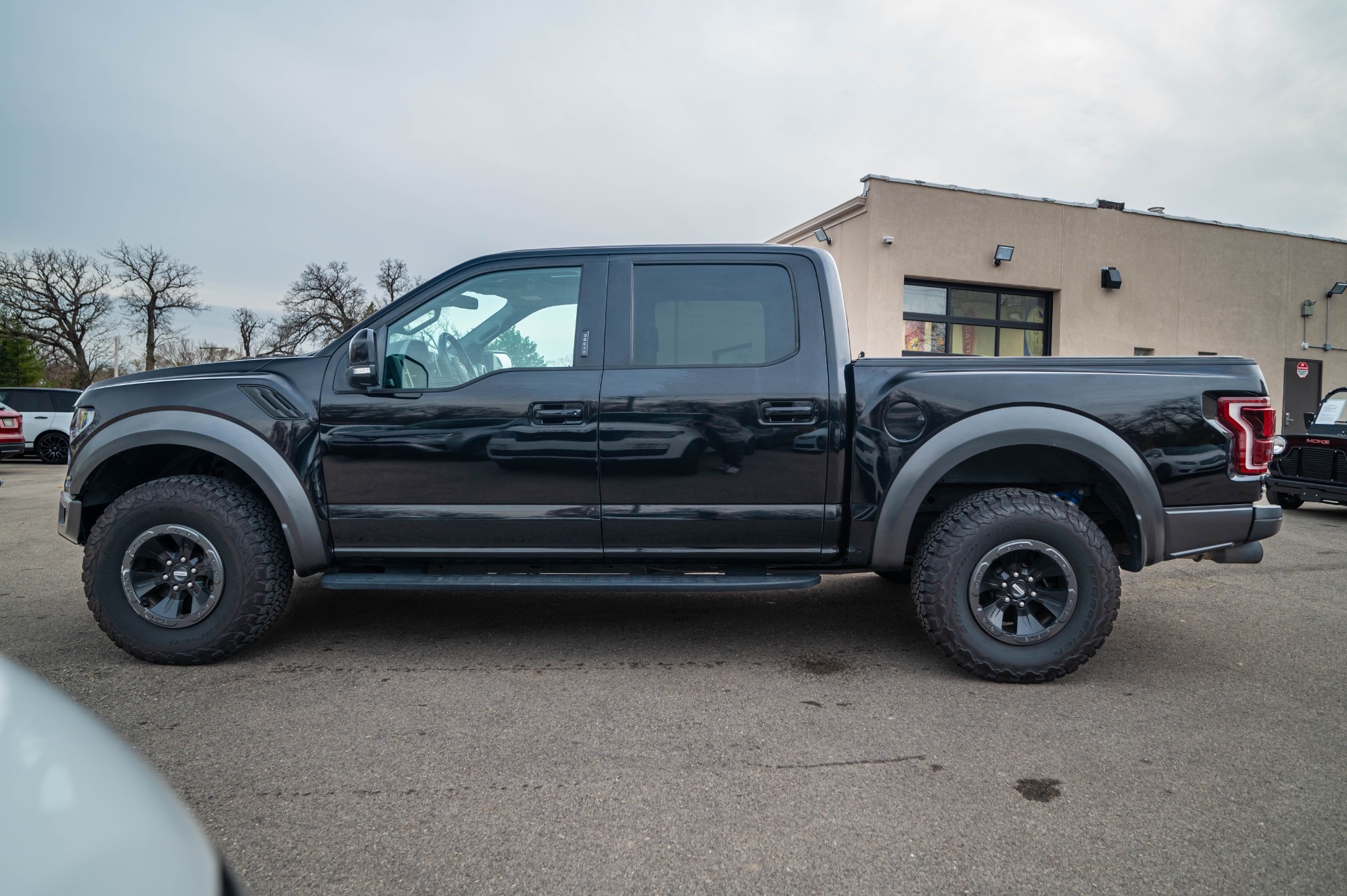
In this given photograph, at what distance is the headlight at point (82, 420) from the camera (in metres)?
3.58

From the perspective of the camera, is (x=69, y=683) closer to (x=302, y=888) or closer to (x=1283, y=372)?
(x=302, y=888)

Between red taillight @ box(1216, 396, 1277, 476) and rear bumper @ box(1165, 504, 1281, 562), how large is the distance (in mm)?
194

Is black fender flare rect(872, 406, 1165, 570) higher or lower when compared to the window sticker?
lower

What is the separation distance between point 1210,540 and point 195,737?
13.7ft

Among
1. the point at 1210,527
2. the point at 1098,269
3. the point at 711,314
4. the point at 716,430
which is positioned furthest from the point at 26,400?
the point at 1098,269

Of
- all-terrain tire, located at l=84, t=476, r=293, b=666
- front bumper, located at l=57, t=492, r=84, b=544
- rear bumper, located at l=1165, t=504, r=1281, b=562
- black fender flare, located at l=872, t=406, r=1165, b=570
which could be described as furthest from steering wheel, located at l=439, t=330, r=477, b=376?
rear bumper, located at l=1165, t=504, r=1281, b=562

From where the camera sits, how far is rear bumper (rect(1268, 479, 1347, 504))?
27.1ft

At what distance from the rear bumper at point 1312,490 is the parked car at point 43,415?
807 inches

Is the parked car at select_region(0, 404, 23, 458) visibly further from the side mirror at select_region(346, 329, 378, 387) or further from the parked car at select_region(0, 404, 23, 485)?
the side mirror at select_region(346, 329, 378, 387)

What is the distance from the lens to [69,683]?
10.7 feet

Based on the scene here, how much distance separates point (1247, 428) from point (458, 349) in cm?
355

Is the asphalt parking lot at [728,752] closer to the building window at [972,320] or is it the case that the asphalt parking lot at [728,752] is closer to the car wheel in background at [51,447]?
the building window at [972,320]

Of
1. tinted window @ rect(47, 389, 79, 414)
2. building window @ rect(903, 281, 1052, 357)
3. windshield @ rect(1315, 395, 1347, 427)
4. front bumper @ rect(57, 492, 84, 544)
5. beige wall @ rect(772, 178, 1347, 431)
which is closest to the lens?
front bumper @ rect(57, 492, 84, 544)

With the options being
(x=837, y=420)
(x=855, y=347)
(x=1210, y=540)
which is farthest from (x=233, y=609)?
(x=855, y=347)
